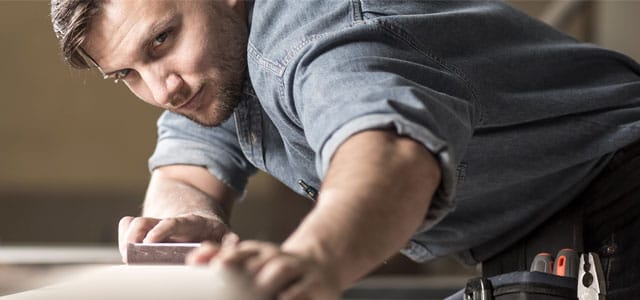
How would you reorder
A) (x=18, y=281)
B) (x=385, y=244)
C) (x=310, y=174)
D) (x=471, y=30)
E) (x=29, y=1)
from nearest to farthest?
(x=385, y=244), (x=18, y=281), (x=471, y=30), (x=310, y=174), (x=29, y=1)

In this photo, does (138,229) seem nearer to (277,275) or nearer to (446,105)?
(446,105)

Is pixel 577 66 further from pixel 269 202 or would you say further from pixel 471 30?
pixel 269 202

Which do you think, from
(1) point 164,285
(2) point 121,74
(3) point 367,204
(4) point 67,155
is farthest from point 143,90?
(4) point 67,155

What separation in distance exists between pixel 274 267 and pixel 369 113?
0.28 m

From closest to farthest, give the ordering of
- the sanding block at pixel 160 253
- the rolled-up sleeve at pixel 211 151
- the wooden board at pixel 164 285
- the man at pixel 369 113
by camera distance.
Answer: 1. the wooden board at pixel 164 285
2. the man at pixel 369 113
3. the sanding block at pixel 160 253
4. the rolled-up sleeve at pixel 211 151

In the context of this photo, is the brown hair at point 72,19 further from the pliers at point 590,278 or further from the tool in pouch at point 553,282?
the pliers at point 590,278

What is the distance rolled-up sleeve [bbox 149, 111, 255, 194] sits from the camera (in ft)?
5.69

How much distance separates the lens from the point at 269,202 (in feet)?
20.3

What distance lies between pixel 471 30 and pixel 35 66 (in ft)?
16.7

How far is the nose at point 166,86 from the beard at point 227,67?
0.13 ft

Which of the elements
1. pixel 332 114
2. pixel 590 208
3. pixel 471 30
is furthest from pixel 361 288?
pixel 332 114

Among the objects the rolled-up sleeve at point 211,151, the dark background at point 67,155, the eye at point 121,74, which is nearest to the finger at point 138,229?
the eye at point 121,74

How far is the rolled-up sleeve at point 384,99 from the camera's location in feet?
3.08

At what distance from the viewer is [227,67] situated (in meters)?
1.48
